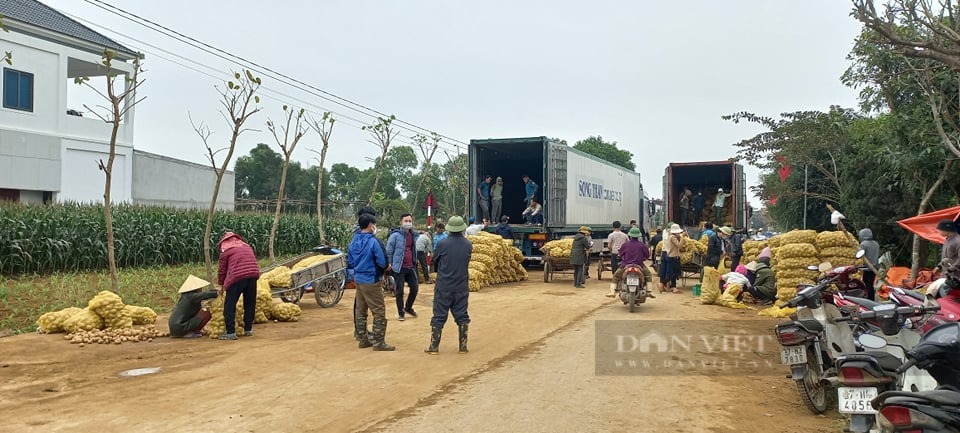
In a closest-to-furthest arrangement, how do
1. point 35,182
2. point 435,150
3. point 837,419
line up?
point 837,419 < point 35,182 < point 435,150

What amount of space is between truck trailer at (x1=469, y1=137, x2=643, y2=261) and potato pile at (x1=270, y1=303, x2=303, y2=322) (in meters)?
8.48

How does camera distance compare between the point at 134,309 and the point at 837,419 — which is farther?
the point at 134,309

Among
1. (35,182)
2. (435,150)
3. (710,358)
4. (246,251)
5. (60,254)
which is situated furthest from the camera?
(435,150)

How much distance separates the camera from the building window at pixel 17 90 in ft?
69.9

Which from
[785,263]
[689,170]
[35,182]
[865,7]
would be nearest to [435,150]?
[689,170]

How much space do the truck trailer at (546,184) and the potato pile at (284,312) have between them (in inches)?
334

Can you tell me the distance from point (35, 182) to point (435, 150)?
15.7 metres

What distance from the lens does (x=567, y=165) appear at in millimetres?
20156

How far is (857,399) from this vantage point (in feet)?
15.3

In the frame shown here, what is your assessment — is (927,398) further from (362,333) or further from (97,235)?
(97,235)

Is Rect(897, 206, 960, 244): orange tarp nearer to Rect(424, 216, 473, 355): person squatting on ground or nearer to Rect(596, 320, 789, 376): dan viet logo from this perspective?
Rect(596, 320, 789, 376): dan viet logo

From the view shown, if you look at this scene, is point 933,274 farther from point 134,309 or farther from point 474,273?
point 134,309

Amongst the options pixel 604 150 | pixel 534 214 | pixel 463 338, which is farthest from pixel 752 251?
pixel 604 150

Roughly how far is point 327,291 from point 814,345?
9421mm
